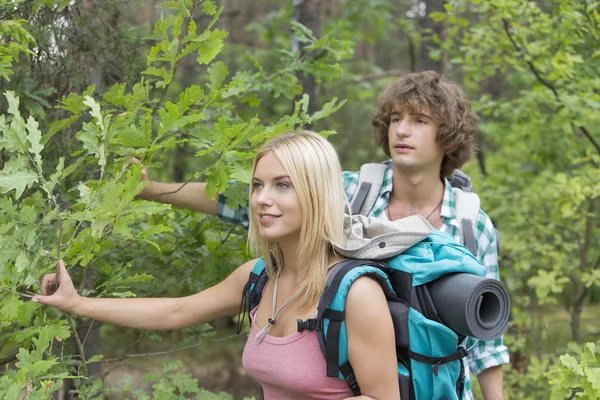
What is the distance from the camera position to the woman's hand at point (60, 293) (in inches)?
93.5

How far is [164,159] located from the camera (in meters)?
3.73

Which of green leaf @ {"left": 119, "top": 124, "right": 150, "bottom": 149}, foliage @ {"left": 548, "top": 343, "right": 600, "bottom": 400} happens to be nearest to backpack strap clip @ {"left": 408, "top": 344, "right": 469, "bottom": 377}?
foliage @ {"left": 548, "top": 343, "right": 600, "bottom": 400}

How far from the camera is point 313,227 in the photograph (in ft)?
7.70

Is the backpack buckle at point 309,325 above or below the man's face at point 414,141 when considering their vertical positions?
below

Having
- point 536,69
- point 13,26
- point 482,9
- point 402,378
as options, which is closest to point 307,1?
point 482,9

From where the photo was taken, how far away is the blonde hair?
2.33m

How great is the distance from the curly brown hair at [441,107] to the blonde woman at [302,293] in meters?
0.99

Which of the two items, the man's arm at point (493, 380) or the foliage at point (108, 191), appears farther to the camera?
the man's arm at point (493, 380)

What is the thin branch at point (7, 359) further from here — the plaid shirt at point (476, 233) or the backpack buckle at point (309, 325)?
the backpack buckle at point (309, 325)

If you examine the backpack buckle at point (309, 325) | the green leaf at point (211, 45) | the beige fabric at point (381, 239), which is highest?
the green leaf at point (211, 45)

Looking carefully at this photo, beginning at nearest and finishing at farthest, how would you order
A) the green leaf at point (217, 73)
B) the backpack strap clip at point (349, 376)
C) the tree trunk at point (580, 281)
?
the backpack strap clip at point (349, 376)
the green leaf at point (217, 73)
the tree trunk at point (580, 281)

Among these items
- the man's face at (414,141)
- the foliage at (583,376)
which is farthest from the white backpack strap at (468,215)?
the foliage at (583,376)

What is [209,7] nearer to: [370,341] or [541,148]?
[370,341]

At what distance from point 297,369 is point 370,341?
28cm
